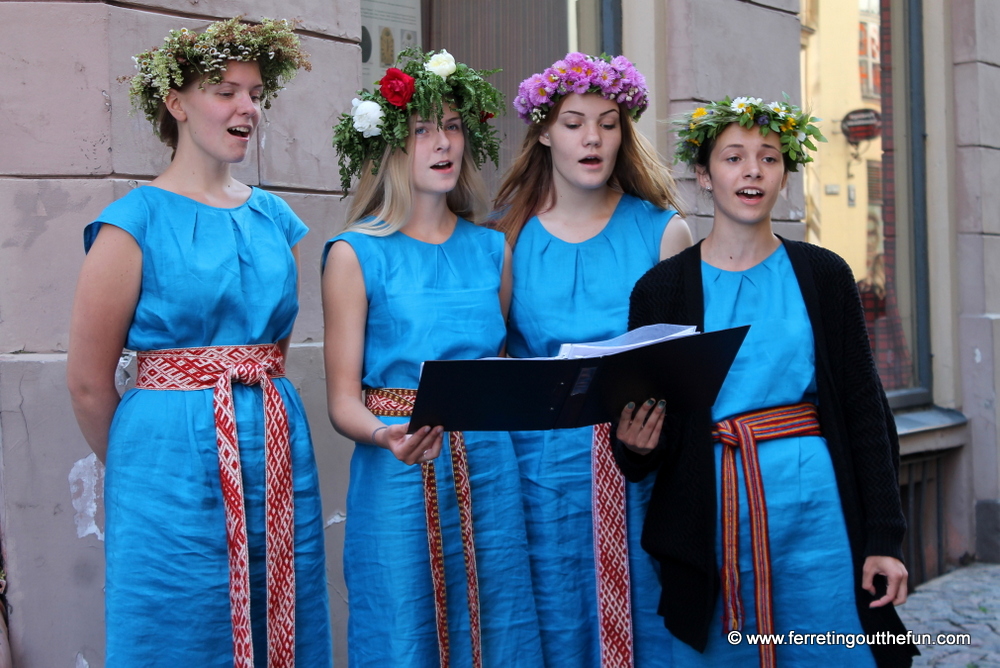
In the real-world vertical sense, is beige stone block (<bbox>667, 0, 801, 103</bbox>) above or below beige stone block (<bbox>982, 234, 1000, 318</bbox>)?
above

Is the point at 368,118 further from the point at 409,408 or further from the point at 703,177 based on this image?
the point at 703,177

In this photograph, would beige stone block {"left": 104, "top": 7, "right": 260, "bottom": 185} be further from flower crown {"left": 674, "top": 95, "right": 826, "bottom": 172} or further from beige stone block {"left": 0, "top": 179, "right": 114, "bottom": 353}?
flower crown {"left": 674, "top": 95, "right": 826, "bottom": 172}

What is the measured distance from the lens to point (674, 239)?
3.11m

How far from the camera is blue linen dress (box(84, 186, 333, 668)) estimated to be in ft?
7.83

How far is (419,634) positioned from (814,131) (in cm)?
167

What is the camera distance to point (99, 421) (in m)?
2.54

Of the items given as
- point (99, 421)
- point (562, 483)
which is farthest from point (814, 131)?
point (99, 421)

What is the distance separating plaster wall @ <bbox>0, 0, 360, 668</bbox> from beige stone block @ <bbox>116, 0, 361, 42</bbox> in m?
0.08

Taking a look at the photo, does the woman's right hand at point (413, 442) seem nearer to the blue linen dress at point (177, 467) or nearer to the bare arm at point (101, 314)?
the blue linen dress at point (177, 467)

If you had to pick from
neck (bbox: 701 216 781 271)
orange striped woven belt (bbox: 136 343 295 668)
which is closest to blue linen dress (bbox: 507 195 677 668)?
neck (bbox: 701 216 781 271)

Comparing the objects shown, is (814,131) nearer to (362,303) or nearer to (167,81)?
(362,303)

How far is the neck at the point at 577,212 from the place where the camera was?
310 centimetres

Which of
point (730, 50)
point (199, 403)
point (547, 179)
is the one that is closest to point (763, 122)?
point (547, 179)

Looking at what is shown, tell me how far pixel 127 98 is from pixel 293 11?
2.47 feet
